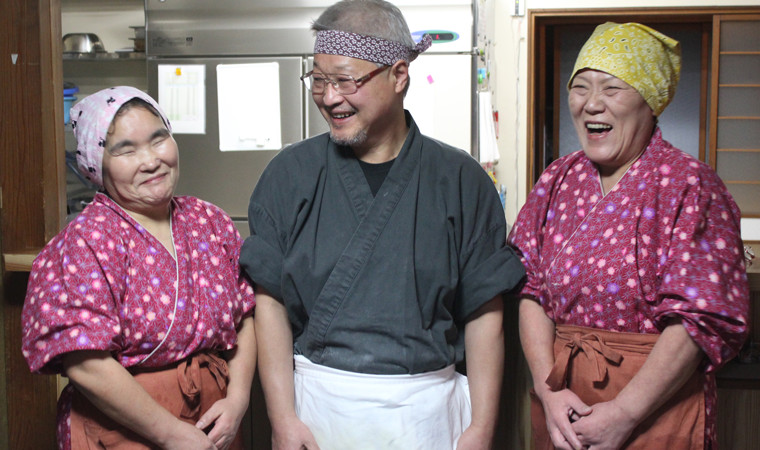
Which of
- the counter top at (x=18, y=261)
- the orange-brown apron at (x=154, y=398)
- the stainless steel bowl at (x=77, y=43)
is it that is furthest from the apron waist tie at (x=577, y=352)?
the stainless steel bowl at (x=77, y=43)

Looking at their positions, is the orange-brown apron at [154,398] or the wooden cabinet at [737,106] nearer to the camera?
the orange-brown apron at [154,398]

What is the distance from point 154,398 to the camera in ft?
3.98

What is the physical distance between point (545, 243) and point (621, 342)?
0.22 metres

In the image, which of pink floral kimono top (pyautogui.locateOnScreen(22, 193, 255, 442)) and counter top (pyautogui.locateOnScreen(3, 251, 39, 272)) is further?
counter top (pyautogui.locateOnScreen(3, 251, 39, 272))

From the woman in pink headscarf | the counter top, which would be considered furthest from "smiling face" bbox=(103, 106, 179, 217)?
the counter top

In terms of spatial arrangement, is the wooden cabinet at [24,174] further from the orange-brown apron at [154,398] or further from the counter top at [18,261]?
the orange-brown apron at [154,398]

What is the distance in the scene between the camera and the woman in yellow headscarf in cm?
114

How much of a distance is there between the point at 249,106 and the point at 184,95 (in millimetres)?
331

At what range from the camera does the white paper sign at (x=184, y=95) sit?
349 centimetres

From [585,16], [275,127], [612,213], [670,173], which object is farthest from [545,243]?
[585,16]

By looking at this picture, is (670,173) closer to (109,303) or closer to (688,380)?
(688,380)

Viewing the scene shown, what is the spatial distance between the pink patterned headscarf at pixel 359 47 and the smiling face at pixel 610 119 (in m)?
0.33

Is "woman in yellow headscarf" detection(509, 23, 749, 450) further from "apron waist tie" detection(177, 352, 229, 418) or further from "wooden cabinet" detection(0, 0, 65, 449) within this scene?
"wooden cabinet" detection(0, 0, 65, 449)

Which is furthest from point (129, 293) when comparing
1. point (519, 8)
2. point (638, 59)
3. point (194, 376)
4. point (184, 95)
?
point (519, 8)
